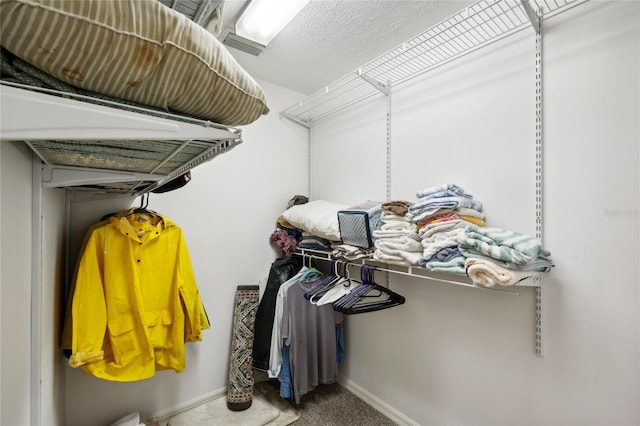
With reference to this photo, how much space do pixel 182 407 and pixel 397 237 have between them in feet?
5.93

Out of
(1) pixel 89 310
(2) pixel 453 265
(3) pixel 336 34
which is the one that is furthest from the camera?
(3) pixel 336 34

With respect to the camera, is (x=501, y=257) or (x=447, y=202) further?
(x=447, y=202)

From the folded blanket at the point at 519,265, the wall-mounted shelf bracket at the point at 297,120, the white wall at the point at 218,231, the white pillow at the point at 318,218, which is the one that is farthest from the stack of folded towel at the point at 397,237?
the wall-mounted shelf bracket at the point at 297,120

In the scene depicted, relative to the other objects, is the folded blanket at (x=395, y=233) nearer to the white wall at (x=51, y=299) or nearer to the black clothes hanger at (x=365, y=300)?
the black clothes hanger at (x=365, y=300)

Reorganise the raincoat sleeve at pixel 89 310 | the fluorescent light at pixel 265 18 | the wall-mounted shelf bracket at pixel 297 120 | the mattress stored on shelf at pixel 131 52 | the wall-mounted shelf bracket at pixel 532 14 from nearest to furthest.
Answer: the mattress stored on shelf at pixel 131 52 → the wall-mounted shelf bracket at pixel 532 14 → the raincoat sleeve at pixel 89 310 → the fluorescent light at pixel 265 18 → the wall-mounted shelf bracket at pixel 297 120

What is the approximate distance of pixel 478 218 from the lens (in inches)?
56.1

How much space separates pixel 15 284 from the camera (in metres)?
0.71

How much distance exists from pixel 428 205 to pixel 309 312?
1.13 meters

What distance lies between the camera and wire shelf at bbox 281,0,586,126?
128 cm

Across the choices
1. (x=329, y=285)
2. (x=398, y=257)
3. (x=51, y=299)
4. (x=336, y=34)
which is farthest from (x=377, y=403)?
(x=336, y=34)

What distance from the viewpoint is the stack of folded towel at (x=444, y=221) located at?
1301 mm

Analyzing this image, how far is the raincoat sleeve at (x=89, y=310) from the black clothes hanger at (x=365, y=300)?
3.74ft

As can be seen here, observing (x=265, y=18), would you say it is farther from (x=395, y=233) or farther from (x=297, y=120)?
(x=395, y=233)


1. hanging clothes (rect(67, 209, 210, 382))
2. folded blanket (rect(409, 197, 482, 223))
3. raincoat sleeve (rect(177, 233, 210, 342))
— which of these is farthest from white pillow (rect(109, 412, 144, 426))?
folded blanket (rect(409, 197, 482, 223))
